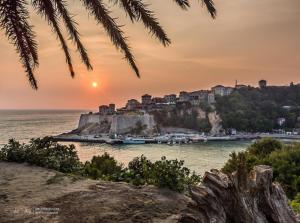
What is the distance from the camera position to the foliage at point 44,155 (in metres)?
10.2

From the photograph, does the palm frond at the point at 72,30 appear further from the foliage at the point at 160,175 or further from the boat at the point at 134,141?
the boat at the point at 134,141

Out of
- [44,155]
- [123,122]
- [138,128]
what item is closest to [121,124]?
[123,122]

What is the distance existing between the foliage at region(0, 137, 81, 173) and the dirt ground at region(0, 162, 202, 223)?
5.06ft

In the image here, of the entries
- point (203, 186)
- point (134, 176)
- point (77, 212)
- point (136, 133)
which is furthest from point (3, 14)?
point (136, 133)

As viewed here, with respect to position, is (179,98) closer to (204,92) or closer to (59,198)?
(204,92)

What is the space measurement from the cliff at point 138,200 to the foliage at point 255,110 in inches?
4012

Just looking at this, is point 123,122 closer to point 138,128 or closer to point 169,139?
point 138,128

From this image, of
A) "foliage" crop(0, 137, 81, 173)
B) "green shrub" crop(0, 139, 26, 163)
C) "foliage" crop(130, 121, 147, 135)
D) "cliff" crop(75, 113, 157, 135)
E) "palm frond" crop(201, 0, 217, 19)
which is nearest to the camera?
"palm frond" crop(201, 0, 217, 19)

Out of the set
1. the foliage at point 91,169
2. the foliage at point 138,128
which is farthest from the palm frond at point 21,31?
the foliage at point 138,128

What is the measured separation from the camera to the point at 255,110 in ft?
383

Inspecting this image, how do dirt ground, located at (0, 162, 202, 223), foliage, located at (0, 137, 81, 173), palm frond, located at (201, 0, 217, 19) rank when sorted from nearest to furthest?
palm frond, located at (201, 0, 217, 19), dirt ground, located at (0, 162, 202, 223), foliage, located at (0, 137, 81, 173)

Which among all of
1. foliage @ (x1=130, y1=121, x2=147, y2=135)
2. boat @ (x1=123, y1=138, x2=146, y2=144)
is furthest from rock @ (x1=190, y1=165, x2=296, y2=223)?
foliage @ (x1=130, y1=121, x2=147, y2=135)

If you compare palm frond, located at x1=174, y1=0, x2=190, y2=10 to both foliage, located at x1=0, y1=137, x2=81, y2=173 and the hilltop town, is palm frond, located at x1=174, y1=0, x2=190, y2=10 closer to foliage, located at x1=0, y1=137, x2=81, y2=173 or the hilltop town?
foliage, located at x1=0, y1=137, x2=81, y2=173

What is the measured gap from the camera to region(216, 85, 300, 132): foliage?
107500mm
